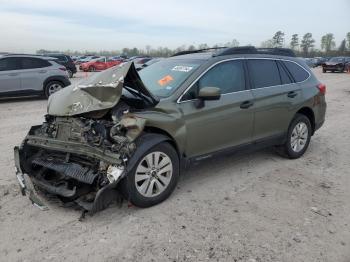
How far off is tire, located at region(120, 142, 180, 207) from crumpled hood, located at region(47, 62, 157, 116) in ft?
2.07

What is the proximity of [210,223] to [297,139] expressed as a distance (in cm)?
292

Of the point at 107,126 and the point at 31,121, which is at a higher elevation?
the point at 107,126

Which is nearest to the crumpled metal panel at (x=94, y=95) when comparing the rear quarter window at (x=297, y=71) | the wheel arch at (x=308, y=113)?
the rear quarter window at (x=297, y=71)

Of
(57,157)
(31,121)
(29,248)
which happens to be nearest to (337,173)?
(57,157)

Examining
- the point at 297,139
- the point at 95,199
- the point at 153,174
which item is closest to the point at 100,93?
the point at 153,174

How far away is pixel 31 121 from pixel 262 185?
6247 millimetres

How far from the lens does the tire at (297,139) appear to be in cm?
588

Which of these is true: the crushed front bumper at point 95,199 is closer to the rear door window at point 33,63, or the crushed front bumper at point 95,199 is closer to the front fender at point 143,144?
the front fender at point 143,144

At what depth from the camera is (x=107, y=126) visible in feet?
13.0

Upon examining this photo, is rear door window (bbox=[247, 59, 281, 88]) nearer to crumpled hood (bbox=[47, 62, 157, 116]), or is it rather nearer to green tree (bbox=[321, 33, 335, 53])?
crumpled hood (bbox=[47, 62, 157, 116])

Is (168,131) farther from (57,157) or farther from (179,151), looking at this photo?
(57,157)

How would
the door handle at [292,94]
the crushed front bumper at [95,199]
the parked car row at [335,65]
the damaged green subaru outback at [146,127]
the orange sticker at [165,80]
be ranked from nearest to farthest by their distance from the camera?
1. the crushed front bumper at [95,199]
2. the damaged green subaru outback at [146,127]
3. the orange sticker at [165,80]
4. the door handle at [292,94]
5. the parked car row at [335,65]

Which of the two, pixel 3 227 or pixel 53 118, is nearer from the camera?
pixel 3 227

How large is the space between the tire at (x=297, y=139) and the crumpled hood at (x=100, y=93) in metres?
2.71
